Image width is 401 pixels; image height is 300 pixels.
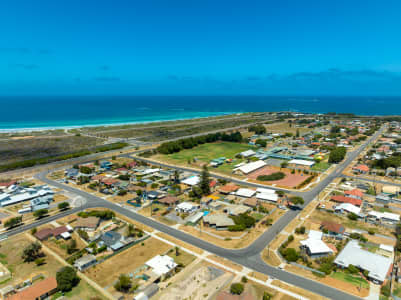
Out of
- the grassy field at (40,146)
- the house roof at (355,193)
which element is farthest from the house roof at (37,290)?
the grassy field at (40,146)

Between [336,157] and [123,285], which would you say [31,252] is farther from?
[336,157]

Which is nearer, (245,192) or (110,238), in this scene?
(110,238)

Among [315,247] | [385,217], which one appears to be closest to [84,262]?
[315,247]

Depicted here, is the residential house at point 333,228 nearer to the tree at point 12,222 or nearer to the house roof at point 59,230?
the house roof at point 59,230

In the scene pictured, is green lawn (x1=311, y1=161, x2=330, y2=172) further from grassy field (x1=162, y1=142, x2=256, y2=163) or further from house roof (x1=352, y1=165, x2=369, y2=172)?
grassy field (x1=162, y1=142, x2=256, y2=163)

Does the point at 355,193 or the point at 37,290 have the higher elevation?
the point at 355,193

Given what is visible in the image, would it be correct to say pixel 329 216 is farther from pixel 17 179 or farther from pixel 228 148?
pixel 17 179
